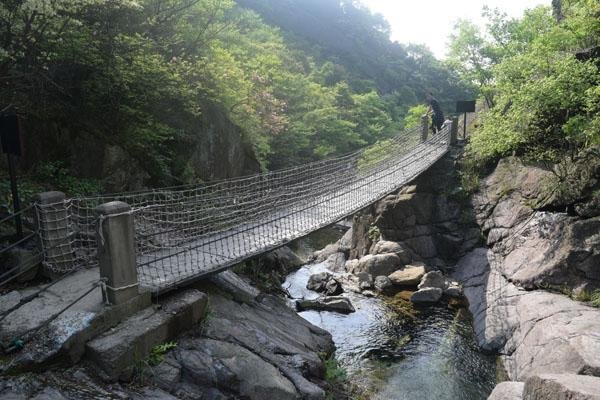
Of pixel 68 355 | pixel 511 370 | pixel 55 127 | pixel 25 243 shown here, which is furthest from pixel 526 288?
pixel 55 127

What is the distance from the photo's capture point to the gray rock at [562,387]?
2.77 metres

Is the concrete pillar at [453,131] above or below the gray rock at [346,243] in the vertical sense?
above

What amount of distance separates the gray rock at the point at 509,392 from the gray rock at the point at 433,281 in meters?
2.85

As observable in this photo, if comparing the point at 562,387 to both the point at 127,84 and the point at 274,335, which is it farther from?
the point at 127,84

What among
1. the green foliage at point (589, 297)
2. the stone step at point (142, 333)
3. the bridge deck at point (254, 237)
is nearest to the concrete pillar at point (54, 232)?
the bridge deck at point (254, 237)

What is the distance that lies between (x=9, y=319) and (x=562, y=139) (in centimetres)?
731

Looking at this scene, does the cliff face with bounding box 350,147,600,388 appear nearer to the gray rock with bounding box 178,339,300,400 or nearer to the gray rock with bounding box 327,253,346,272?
the gray rock with bounding box 327,253,346,272

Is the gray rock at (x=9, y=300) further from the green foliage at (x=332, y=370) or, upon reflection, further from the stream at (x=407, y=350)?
the stream at (x=407, y=350)

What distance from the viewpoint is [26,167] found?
500 centimetres

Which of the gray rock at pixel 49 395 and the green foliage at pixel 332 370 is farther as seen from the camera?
the green foliage at pixel 332 370

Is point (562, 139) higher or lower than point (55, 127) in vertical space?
lower

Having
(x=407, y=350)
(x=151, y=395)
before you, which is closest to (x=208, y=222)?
(x=151, y=395)

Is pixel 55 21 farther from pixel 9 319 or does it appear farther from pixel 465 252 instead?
pixel 465 252

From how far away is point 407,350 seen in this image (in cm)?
516
